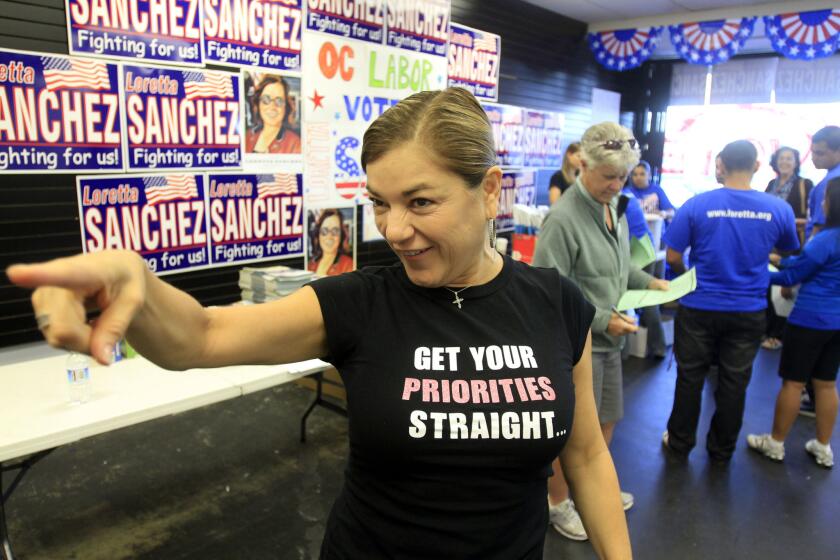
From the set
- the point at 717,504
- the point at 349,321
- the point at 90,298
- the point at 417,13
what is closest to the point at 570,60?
the point at 417,13

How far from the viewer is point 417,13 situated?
457 centimetres

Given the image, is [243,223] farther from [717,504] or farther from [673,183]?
[673,183]

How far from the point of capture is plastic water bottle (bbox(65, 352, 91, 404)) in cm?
223

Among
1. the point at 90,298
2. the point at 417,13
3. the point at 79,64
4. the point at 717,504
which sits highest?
the point at 417,13

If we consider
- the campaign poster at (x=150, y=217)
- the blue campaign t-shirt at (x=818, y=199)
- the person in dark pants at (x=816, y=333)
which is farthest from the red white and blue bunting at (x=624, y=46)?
the campaign poster at (x=150, y=217)

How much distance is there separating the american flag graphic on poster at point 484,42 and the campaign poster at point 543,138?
0.79 metres

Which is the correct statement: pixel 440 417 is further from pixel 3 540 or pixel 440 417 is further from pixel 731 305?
pixel 731 305

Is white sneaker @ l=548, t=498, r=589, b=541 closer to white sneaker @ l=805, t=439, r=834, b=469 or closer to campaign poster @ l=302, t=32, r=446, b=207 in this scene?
white sneaker @ l=805, t=439, r=834, b=469

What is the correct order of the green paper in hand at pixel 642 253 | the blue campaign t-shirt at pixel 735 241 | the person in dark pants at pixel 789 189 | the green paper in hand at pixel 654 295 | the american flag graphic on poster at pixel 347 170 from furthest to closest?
the person in dark pants at pixel 789 189, the american flag graphic on poster at pixel 347 170, the blue campaign t-shirt at pixel 735 241, the green paper in hand at pixel 642 253, the green paper in hand at pixel 654 295

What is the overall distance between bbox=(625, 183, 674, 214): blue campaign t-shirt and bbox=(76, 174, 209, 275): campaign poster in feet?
16.0

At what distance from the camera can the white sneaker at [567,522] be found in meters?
2.68

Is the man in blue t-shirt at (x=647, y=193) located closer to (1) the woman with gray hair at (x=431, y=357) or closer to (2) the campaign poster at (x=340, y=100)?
(2) the campaign poster at (x=340, y=100)

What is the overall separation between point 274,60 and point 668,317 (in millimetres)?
4674

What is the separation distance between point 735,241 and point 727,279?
195mm
